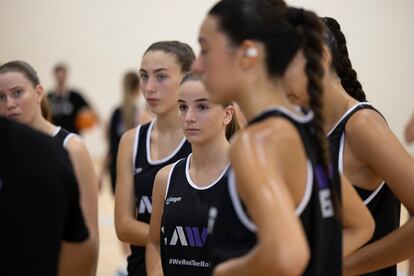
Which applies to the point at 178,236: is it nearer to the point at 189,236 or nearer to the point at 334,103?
the point at 189,236

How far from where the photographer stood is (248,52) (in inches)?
80.9

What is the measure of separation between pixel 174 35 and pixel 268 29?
13106 mm

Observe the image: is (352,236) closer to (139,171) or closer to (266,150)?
(266,150)

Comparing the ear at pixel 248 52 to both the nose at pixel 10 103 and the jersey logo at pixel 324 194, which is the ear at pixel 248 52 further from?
the nose at pixel 10 103

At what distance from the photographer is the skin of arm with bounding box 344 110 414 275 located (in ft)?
8.94

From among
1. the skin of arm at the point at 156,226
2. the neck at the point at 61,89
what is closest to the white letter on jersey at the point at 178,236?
the skin of arm at the point at 156,226

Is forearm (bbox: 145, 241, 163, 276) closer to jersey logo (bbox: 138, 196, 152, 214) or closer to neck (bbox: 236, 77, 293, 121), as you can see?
jersey logo (bbox: 138, 196, 152, 214)

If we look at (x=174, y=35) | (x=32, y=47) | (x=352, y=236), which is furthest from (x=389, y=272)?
(x=32, y=47)

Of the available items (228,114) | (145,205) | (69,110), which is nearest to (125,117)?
(69,110)

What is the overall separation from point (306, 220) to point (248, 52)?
0.50m

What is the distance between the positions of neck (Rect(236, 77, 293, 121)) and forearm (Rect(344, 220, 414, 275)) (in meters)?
0.95

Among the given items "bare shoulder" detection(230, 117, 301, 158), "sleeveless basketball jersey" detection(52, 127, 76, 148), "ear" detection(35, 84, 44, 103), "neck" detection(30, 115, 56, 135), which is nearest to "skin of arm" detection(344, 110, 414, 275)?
"bare shoulder" detection(230, 117, 301, 158)

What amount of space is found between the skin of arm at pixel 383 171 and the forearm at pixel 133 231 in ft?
4.13

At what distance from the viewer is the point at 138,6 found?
15.4 m
